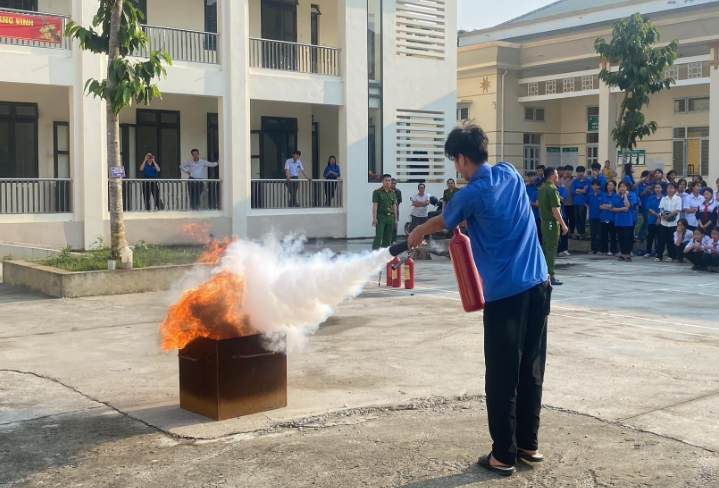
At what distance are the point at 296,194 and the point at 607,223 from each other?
29.1 ft

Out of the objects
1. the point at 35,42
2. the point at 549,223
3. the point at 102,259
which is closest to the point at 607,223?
the point at 549,223

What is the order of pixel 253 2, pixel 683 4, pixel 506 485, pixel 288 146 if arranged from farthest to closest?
pixel 683 4 < pixel 288 146 < pixel 253 2 < pixel 506 485

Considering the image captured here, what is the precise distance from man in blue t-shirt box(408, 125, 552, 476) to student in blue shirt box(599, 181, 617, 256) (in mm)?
15589

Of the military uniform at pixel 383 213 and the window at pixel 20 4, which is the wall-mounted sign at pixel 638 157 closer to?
the military uniform at pixel 383 213

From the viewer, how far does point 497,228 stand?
513 cm

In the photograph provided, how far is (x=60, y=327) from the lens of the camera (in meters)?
10.5

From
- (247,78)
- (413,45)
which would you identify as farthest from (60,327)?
(413,45)

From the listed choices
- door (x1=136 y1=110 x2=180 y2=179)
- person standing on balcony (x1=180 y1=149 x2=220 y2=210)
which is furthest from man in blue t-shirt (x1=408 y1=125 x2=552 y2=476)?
door (x1=136 y1=110 x2=180 y2=179)

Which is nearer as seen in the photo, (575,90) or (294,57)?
(294,57)

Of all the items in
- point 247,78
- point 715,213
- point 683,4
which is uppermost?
point 683,4

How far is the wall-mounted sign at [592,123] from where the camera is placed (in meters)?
34.5

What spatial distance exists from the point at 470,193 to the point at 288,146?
21.7m

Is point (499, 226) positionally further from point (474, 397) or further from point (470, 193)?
point (474, 397)

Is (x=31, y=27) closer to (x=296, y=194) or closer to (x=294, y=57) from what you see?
(x=294, y=57)
